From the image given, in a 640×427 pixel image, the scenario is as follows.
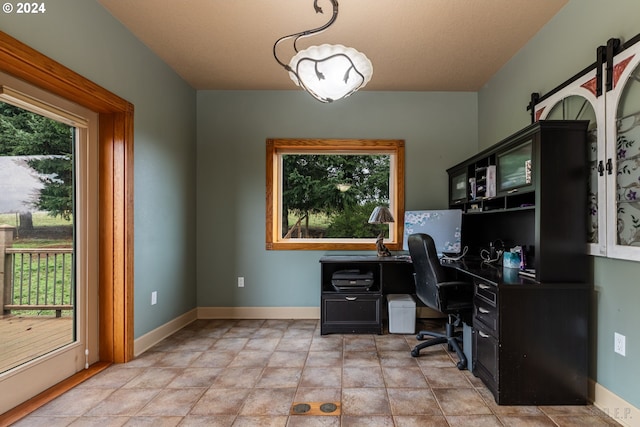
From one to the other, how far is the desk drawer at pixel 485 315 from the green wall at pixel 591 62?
57 centimetres

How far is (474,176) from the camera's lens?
3.11 m

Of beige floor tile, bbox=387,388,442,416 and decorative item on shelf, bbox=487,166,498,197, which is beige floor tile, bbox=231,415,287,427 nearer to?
beige floor tile, bbox=387,388,442,416

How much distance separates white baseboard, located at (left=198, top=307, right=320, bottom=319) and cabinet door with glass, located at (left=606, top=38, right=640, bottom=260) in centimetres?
276

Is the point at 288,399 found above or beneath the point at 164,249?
beneath

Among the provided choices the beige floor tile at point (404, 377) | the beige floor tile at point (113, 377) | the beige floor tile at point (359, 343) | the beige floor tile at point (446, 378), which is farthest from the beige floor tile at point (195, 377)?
the beige floor tile at point (446, 378)

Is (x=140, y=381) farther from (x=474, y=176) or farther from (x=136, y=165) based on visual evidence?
(x=474, y=176)

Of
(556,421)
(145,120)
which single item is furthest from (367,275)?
(145,120)

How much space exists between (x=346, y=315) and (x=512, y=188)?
1868 mm

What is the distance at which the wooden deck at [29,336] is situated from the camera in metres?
1.89

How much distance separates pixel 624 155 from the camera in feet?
5.83

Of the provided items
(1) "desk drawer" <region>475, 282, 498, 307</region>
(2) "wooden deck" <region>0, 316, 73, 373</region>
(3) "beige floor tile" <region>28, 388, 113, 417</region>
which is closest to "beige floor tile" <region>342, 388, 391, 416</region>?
(1) "desk drawer" <region>475, 282, 498, 307</region>

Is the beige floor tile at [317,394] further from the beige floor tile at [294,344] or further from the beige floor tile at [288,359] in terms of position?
the beige floor tile at [294,344]

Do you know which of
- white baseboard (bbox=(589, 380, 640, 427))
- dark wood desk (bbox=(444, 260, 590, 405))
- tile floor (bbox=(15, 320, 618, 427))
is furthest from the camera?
dark wood desk (bbox=(444, 260, 590, 405))

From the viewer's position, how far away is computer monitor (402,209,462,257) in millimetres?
3371
